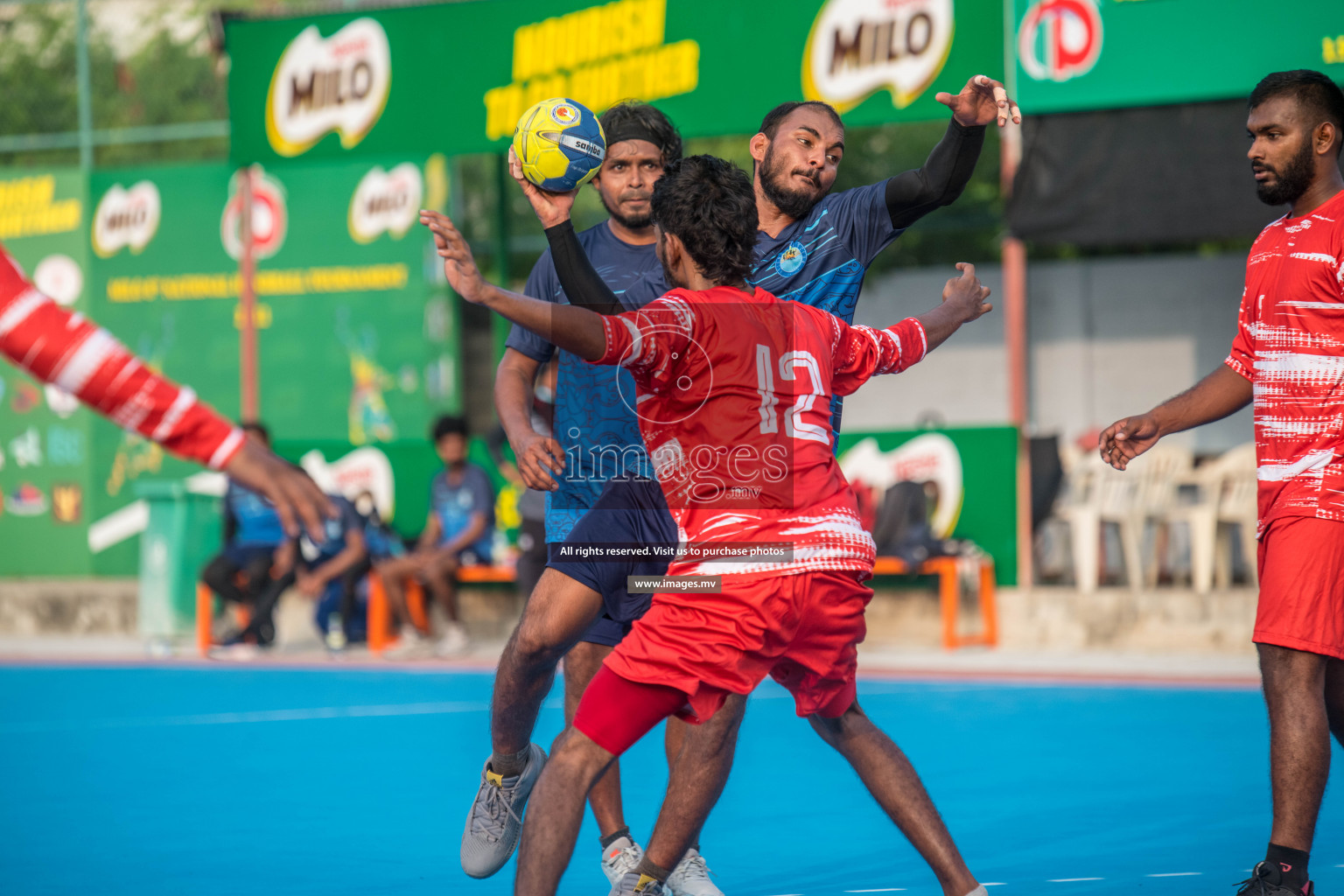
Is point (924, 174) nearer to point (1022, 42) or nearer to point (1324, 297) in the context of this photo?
Result: point (1324, 297)

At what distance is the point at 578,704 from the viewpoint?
500 centimetres

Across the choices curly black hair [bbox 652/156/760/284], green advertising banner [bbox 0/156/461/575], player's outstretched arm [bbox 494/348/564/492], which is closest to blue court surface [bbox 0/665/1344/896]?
player's outstretched arm [bbox 494/348/564/492]

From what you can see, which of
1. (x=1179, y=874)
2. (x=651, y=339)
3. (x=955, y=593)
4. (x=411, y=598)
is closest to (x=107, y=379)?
(x=651, y=339)

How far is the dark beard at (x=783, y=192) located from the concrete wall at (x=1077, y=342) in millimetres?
12731

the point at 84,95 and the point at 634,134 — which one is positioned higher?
the point at 84,95

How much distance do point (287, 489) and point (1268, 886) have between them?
2945mm

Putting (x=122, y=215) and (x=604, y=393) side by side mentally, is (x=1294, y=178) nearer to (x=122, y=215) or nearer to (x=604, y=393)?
(x=604, y=393)

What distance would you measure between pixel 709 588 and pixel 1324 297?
203cm

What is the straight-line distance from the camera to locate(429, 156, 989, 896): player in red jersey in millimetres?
3744

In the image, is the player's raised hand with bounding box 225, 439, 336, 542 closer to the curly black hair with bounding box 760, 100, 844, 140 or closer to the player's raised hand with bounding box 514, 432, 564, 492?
the player's raised hand with bounding box 514, 432, 564, 492

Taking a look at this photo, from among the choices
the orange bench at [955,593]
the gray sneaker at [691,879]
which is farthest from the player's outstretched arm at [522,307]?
the orange bench at [955,593]

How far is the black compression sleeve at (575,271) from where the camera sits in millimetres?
4227

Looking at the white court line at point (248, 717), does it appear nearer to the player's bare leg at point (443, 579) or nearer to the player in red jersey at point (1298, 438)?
the player's bare leg at point (443, 579)

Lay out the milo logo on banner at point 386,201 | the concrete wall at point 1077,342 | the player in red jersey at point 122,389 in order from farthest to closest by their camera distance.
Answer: the concrete wall at point 1077,342 → the milo logo on banner at point 386,201 → the player in red jersey at point 122,389
